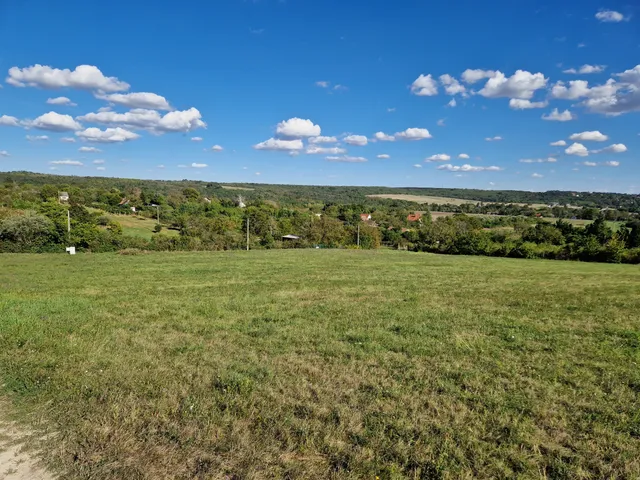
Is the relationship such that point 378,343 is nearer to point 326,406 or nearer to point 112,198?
point 326,406

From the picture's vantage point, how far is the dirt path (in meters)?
4.00

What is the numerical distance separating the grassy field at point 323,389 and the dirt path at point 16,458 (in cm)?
19

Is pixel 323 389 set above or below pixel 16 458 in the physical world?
below

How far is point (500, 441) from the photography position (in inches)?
187

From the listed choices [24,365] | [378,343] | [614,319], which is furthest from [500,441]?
[614,319]

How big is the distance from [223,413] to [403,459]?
8.00ft

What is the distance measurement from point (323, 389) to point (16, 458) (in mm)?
3877

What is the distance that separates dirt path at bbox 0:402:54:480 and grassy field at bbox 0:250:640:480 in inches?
7.6

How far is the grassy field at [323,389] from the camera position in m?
4.34

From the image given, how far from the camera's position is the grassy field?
4.34 metres

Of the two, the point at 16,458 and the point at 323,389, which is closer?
the point at 16,458

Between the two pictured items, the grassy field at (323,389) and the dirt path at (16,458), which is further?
the grassy field at (323,389)

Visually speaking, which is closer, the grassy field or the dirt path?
the dirt path

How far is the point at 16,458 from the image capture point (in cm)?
427
